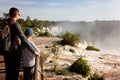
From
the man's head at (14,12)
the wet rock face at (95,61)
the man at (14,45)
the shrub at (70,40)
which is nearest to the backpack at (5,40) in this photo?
the man at (14,45)

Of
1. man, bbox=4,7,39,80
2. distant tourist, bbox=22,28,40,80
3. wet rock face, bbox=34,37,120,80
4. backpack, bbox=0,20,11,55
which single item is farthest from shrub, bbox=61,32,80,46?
backpack, bbox=0,20,11,55

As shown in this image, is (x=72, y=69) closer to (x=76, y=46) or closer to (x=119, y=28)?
(x=76, y=46)

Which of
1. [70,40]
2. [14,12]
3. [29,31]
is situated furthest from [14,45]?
[70,40]

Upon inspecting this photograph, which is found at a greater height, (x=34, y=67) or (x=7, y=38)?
(x=7, y=38)

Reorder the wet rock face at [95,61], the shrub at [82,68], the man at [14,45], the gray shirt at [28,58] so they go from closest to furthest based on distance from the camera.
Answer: the man at [14,45], the gray shirt at [28,58], the shrub at [82,68], the wet rock face at [95,61]

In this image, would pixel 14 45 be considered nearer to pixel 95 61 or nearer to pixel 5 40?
pixel 5 40

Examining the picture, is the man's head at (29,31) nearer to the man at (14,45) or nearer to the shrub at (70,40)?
the man at (14,45)

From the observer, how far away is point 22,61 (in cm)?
805

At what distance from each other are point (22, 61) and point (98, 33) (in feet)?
456

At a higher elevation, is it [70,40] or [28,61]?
[28,61]

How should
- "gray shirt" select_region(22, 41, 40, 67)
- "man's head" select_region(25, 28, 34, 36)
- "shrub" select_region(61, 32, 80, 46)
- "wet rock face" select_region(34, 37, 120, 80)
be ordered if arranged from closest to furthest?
"man's head" select_region(25, 28, 34, 36) → "gray shirt" select_region(22, 41, 40, 67) → "wet rock face" select_region(34, 37, 120, 80) → "shrub" select_region(61, 32, 80, 46)

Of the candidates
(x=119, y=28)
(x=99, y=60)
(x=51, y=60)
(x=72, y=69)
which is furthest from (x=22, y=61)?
(x=119, y=28)

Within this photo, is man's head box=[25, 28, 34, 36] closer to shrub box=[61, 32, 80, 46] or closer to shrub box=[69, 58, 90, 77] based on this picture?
shrub box=[69, 58, 90, 77]

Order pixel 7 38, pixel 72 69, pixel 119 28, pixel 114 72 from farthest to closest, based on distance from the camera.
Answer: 1. pixel 119 28
2. pixel 114 72
3. pixel 72 69
4. pixel 7 38
